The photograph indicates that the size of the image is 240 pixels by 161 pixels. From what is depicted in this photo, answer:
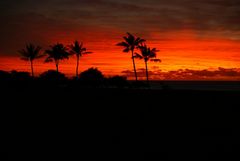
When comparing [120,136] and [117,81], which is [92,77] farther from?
[120,136]

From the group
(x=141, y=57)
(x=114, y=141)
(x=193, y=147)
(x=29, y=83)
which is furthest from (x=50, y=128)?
(x=141, y=57)

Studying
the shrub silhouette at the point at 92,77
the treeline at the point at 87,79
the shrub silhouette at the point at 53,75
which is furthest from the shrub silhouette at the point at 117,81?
the shrub silhouette at the point at 53,75

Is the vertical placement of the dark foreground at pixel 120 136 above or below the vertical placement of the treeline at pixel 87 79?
below

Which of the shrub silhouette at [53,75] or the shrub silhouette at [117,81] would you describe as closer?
the shrub silhouette at [53,75]

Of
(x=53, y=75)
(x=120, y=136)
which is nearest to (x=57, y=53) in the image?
(x=53, y=75)

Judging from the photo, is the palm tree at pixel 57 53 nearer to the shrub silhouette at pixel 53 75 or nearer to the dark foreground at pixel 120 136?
the shrub silhouette at pixel 53 75

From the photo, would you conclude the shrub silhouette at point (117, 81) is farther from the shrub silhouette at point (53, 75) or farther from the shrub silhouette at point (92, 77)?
the shrub silhouette at point (53, 75)

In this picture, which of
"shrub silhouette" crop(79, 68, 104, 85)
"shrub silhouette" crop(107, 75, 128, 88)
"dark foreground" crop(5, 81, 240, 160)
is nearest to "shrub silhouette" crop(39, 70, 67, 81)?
"shrub silhouette" crop(79, 68, 104, 85)

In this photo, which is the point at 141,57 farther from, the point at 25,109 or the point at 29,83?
the point at 25,109

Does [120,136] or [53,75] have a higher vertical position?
[53,75]

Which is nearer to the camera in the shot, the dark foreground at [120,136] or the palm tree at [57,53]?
the dark foreground at [120,136]

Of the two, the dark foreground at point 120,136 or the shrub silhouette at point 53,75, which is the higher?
the shrub silhouette at point 53,75

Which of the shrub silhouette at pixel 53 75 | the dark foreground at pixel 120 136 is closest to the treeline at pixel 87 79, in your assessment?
the shrub silhouette at pixel 53 75

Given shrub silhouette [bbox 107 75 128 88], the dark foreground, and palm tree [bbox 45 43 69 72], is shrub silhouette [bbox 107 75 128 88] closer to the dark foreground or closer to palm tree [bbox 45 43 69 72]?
palm tree [bbox 45 43 69 72]
